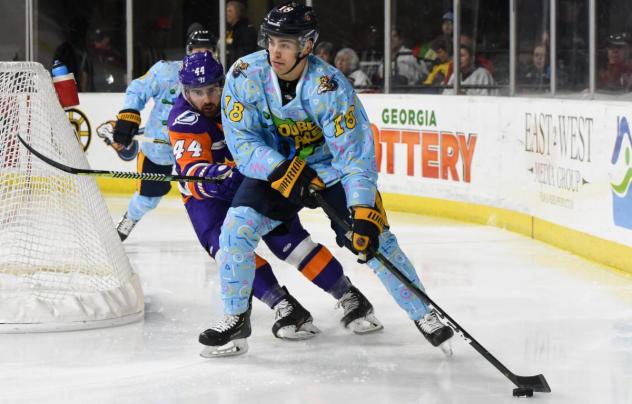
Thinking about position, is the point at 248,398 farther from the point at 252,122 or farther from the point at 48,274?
the point at 48,274

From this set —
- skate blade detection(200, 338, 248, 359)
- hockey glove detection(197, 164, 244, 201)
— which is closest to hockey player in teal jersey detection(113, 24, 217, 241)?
hockey glove detection(197, 164, 244, 201)

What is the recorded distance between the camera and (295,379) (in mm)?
3447

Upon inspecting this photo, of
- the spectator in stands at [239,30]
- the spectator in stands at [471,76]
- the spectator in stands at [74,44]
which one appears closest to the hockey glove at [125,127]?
the spectator in stands at [471,76]

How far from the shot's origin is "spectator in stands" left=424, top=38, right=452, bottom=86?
8.05 m

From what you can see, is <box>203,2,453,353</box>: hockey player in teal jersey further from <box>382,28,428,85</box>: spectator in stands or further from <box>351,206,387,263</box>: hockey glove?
<box>382,28,428,85</box>: spectator in stands

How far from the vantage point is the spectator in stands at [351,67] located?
28.2ft

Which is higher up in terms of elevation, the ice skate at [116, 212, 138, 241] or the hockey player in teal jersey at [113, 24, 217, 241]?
the hockey player in teal jersey at [113, 24, 217, 241]

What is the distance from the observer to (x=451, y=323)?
11.6 ft

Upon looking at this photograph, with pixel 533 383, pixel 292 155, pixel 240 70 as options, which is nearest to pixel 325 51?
pixel 292 155

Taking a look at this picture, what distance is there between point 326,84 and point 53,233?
1.60m

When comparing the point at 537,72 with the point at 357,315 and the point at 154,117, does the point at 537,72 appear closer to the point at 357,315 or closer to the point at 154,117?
the point at 154,117

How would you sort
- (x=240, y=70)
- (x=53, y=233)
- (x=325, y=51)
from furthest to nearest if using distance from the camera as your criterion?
1. (x=325, y=51)
2. (x=53, y=233)
3. (x=240, y=70)

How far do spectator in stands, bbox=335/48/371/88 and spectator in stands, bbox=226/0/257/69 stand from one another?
72 centimetres

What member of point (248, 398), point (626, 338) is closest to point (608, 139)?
point (626, 338)
